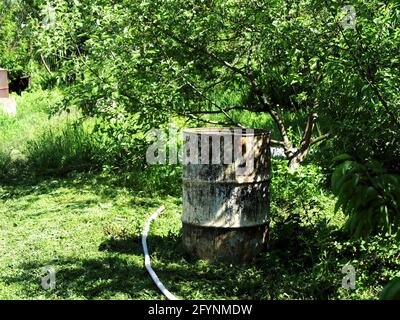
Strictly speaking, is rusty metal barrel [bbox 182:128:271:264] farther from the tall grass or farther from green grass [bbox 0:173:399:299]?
the tall grass

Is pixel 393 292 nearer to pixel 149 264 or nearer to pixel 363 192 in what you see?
pixel 363 192

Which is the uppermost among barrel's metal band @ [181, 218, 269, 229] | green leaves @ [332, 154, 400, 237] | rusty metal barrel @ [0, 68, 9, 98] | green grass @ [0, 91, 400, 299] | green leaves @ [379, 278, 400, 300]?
green leaves @ [332, 154, 400, 237]

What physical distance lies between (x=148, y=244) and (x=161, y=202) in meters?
1.87

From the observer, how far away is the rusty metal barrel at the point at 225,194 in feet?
17.5

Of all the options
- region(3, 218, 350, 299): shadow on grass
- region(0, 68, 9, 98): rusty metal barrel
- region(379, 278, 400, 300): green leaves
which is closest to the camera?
region(379, 278, 400, 300): green leaves

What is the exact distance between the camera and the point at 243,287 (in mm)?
4859

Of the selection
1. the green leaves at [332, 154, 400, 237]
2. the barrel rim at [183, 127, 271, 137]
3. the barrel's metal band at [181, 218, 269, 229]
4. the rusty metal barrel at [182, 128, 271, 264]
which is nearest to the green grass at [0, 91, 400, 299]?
the rusty metal barrel at [182, 128, 271, 264]

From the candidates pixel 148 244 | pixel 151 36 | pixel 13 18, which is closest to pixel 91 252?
pixel 148 244

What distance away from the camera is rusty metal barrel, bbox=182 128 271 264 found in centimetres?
533

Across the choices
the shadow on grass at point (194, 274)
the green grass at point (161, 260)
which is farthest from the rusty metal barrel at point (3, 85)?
the shadow on grass at point (194, 274)

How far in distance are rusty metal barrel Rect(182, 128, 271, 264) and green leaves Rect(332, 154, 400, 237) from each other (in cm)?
266

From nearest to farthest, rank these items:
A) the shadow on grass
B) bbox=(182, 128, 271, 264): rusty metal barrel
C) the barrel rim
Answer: the shadow on grass, bbox=(182, 128, 271, 264): rusty metal barrel, the barrel rim

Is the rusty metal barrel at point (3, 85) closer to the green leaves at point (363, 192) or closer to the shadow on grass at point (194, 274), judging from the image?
the shadow on grass at point (194, 274)
